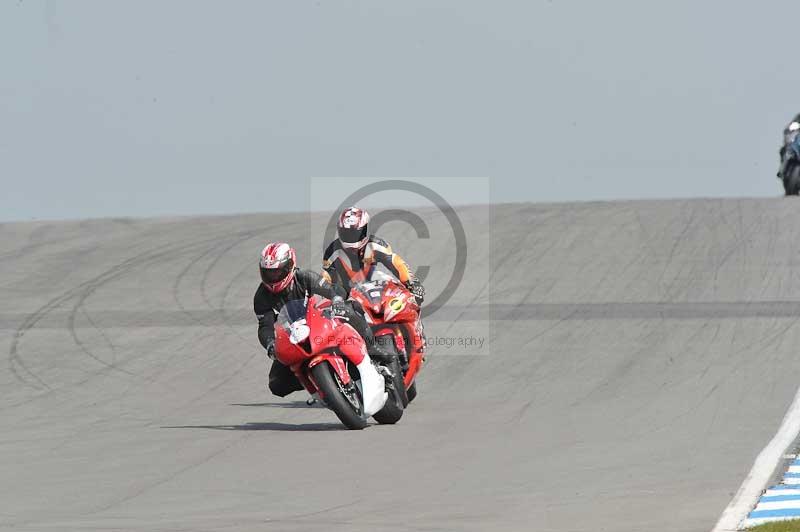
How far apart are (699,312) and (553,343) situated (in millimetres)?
2294

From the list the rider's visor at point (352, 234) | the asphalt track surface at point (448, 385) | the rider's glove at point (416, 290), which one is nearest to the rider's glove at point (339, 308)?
the asphalt track surface at point (448, 385)

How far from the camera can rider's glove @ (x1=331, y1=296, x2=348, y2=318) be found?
11539mm

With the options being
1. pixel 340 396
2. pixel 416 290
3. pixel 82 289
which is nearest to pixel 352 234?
pixel 416 290

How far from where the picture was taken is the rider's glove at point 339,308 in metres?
11.5

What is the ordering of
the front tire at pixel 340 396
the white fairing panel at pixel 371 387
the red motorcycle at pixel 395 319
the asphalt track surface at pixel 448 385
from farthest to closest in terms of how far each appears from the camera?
the red motorcycle at pixel 395 319 < the white fairing panel at pixel 371 387 < the front tire at pixel 340 396 < the asphalt track surface at pixel 448 385

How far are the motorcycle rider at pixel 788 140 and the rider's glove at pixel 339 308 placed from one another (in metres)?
16.4

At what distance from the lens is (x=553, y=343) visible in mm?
16281

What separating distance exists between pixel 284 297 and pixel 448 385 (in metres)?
2.81

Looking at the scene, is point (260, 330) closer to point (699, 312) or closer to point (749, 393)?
point (749, 393)

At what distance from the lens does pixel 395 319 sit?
487 inches

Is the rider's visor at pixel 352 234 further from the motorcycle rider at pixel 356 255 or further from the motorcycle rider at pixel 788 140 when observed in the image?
the motorcycle rider at pixel 788 140

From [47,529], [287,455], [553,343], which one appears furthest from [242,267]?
[47,529]

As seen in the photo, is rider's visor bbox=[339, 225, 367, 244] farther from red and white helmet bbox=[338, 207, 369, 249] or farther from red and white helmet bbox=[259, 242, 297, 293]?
red and white helmet bbox=[259, 242, 297, 293]

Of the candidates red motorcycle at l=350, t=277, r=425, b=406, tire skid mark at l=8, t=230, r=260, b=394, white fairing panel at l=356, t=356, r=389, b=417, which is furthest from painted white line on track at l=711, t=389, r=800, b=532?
tire skid mark at l=8, t=230, r=260, b=394
